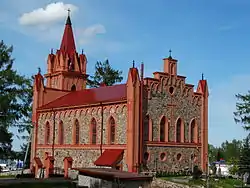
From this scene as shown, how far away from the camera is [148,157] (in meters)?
38.3

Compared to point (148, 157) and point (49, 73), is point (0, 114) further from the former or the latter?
point (49, 73)

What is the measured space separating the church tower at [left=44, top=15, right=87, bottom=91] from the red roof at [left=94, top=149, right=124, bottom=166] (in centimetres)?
1885

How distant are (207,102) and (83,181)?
18149 mm

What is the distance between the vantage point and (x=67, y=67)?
55.8m

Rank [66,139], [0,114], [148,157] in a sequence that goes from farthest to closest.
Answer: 1. [66,139]
2. [148,157]
3. [0,114]

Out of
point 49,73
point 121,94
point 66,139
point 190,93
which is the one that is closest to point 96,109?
point 121,94

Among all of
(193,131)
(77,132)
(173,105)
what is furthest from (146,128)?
(77,132)

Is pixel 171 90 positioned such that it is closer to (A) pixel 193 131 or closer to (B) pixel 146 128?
(B) pixel 146 128

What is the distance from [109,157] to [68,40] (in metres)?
23.5

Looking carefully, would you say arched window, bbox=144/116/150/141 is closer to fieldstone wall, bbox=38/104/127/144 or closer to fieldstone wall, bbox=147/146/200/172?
fieldstone wall, bbox=147/146/200/172

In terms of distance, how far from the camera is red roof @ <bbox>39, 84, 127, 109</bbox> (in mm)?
40562

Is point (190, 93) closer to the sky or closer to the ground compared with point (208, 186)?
closer to the sky

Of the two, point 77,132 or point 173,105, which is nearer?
point 173,105

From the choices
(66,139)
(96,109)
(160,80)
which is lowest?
(66,139)
